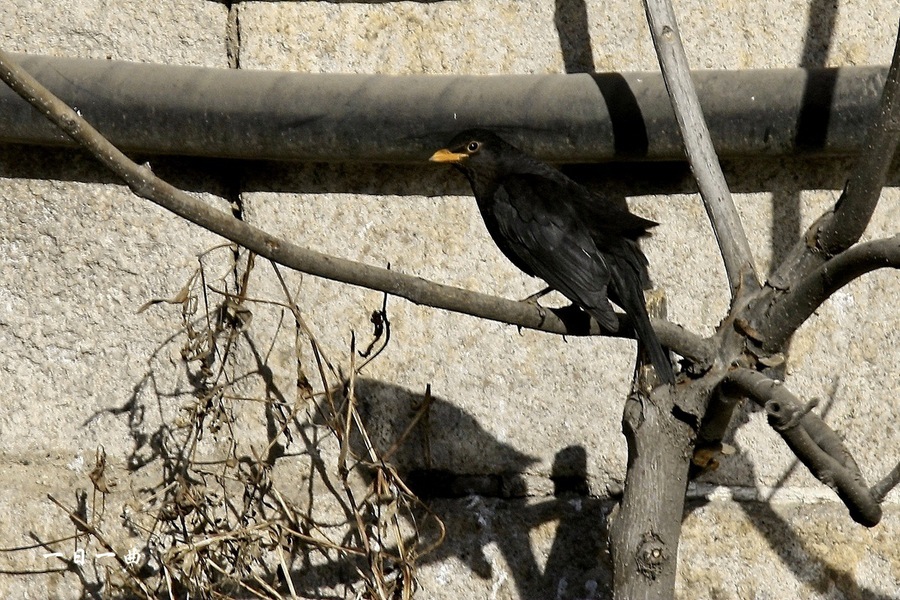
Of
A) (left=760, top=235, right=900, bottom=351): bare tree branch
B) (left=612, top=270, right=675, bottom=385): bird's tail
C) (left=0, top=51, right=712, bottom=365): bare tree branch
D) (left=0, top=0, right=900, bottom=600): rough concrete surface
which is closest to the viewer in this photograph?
(left=0, top=51, right=712, bottom=365): bare tree branch

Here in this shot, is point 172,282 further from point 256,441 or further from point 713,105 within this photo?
point 713,105

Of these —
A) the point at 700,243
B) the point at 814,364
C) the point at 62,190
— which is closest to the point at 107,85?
the point at 62,190

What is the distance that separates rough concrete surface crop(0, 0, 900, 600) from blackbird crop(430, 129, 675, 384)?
0.08 metres

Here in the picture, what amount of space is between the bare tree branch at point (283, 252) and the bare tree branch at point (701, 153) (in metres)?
0.18

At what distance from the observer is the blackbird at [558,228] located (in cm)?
291

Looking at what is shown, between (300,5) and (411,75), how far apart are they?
0.41 metres

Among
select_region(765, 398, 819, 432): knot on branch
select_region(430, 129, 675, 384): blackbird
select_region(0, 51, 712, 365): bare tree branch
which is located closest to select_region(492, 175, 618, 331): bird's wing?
select_region(430, 129, 675, 384): blackbird

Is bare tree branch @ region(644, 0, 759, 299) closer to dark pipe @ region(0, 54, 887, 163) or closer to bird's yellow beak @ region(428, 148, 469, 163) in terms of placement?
dark pipe @ region(0, 54, 887, 163)

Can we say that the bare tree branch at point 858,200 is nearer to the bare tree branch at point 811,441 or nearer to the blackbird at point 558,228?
the bare tree branch at point 811,441

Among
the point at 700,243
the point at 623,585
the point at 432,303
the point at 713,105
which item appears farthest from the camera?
the point at 700,243

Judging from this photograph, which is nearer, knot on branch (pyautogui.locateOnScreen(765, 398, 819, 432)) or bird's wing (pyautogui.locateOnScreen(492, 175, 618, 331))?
knot on branch (pyautogui.locateOnScreen(765, 398, 819, 432))

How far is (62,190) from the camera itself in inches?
117

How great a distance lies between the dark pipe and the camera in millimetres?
2740

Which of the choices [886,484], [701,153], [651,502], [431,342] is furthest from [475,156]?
[886,484]
